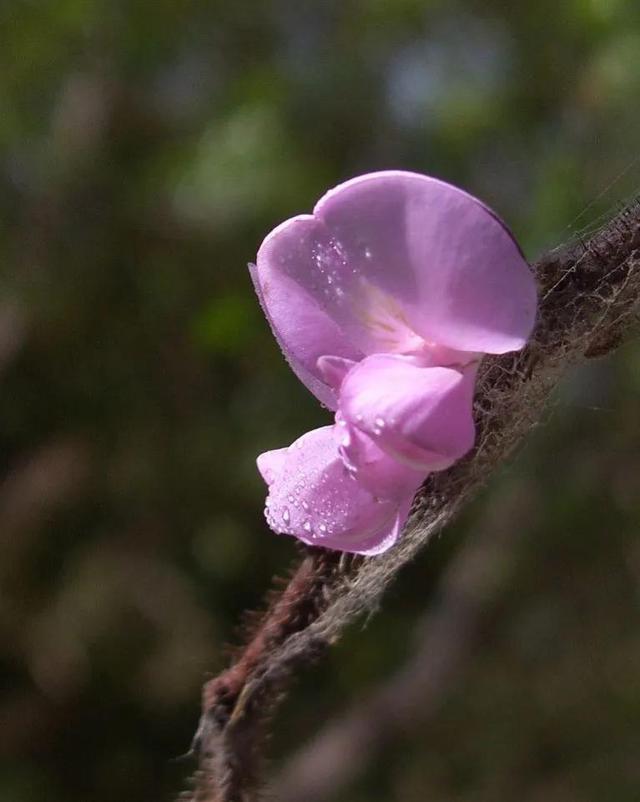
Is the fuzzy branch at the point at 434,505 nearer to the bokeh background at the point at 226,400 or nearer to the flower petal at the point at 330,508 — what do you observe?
the flower petal at the point at 330,508

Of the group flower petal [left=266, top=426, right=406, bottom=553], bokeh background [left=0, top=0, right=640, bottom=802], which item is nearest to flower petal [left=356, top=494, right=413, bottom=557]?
flower petal [left=266, top=426, right=406, bottom=553]

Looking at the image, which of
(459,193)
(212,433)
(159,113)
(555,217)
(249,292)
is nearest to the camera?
(459,193)

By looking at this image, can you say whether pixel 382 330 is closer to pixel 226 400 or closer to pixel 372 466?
pixel 372 466

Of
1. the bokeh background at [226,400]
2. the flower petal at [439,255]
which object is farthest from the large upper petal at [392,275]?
the bokeh background at [226,400]

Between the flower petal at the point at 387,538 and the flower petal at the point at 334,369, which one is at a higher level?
the flower petal at the point at 334,369

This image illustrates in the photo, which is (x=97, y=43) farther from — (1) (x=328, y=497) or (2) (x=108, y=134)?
(1) (x=328, y=497)

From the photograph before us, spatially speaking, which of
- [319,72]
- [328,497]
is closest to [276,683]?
[328,497]

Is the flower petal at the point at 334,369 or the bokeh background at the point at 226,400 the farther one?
the bokeh background at the point at 226,400
